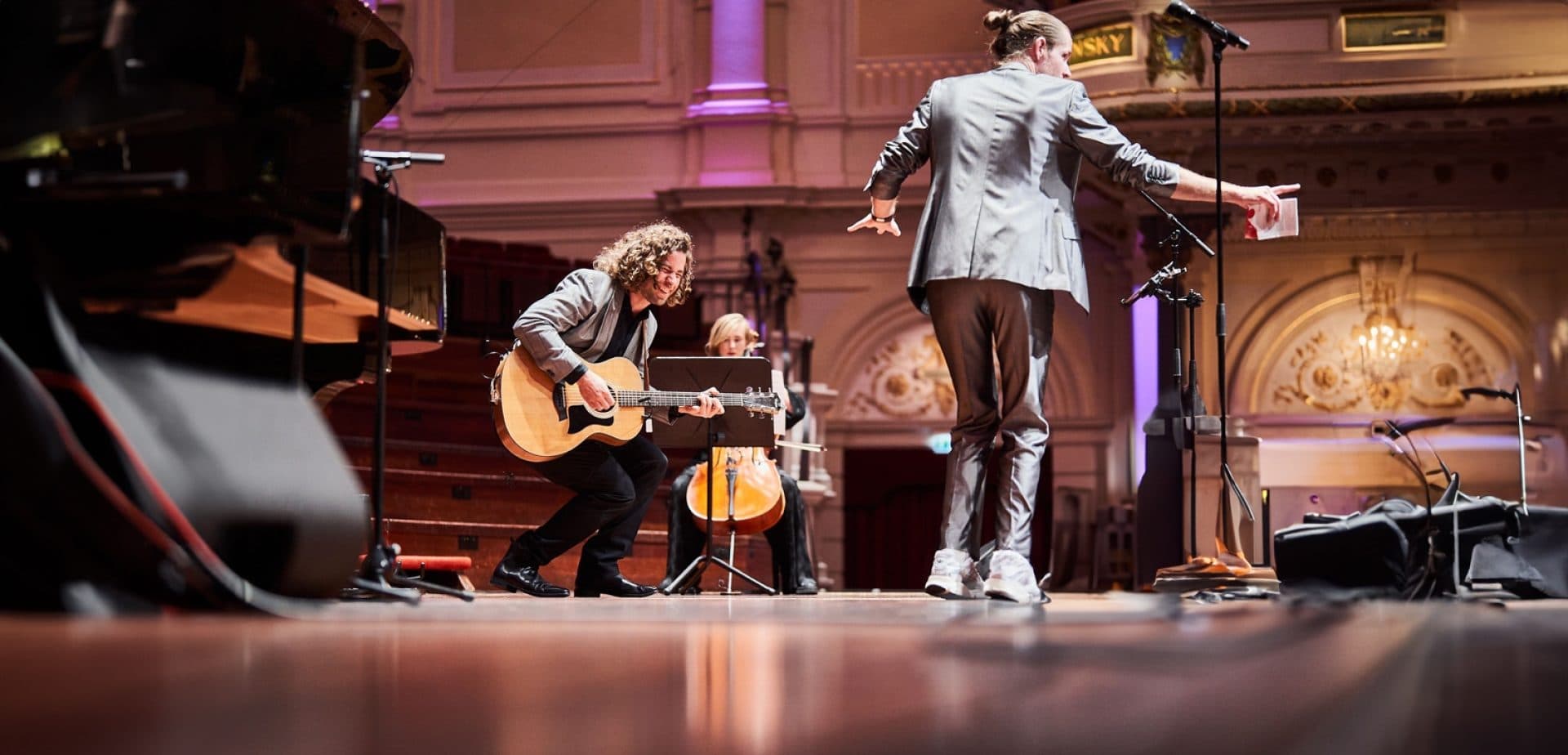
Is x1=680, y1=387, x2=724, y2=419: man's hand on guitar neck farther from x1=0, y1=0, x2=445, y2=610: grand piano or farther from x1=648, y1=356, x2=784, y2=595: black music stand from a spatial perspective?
x1=0, y1=0, x2=445, y2=610: grand piano

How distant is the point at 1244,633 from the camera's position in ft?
4.65

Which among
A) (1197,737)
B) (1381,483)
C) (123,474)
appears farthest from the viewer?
(1381,483)

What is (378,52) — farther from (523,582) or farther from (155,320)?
(155,320)

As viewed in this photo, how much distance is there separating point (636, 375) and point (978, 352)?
1487mm

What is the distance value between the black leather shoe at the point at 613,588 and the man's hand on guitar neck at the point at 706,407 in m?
0.55

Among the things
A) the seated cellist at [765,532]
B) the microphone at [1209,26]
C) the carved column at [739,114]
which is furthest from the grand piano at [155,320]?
the carved column at [739,114]

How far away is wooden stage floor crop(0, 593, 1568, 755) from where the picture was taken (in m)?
0.76

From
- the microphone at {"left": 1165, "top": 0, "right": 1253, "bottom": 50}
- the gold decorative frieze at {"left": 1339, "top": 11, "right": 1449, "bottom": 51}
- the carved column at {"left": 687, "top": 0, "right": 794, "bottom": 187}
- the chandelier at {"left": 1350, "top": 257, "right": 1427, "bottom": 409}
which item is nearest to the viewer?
the microphone at {"left": 1165, "top": 0, "right": 1253, "bottom": 50}

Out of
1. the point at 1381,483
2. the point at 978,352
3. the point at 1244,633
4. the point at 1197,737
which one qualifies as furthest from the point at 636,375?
the point at 1381,483

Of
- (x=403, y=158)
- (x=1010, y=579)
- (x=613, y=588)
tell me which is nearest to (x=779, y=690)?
(x=1010, y=579)

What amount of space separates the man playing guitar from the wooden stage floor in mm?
3004

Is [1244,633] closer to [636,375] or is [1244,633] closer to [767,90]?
[636,375]

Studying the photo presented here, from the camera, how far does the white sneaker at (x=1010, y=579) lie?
10.9 ft

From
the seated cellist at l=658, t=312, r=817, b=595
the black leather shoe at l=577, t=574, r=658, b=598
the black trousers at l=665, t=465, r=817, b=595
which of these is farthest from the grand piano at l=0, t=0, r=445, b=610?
the black trousers at l=665, t=465, r=817, b=595
